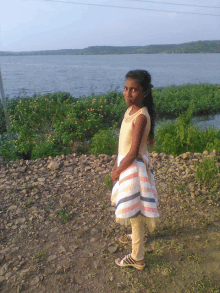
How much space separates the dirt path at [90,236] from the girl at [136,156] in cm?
60

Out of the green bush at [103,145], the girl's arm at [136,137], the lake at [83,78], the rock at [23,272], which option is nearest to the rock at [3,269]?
the rock at [23,272]

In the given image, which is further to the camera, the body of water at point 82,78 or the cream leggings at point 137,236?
the body of water at point 82,78

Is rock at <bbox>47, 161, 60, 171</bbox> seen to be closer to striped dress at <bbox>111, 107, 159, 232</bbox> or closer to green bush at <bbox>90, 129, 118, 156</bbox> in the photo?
green bush at <bbox>90, 129, 118, 156</bbox>

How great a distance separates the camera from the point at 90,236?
2.84 m

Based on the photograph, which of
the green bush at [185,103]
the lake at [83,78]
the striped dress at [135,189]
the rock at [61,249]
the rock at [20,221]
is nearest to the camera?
the striped dress at [135,189]

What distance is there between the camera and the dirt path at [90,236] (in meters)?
2.24

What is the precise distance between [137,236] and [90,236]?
0.85m

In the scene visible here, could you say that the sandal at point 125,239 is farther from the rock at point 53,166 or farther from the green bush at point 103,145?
the green bush at point 103,145

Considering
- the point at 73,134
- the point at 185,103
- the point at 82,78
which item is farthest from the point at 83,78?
the point at 73,134

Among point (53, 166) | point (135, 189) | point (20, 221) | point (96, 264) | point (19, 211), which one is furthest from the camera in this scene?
point (53, 166)

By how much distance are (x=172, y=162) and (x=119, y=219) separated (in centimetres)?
271

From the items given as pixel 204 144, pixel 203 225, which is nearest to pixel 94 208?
pixel 203 225

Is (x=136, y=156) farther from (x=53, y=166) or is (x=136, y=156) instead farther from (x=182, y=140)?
(x=182, y=140)

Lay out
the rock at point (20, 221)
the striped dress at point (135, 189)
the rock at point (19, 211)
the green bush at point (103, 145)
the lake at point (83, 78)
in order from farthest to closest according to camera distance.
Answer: the lake at point (83, 78) → the green bush at point (103, 145) → the rock at point (19, 211) → the rock at point (20, 221) → the striped dress at point (135, 189)
